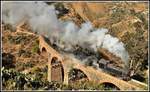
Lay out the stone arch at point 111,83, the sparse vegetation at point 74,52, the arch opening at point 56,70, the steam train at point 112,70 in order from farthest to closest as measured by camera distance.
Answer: the arch opening at point 56,70, the steam train at point 112,70, the stone arch at point 111,83, the sparse vegetation at point 74,52

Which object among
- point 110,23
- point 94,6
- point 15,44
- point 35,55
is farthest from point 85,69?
point 94,6

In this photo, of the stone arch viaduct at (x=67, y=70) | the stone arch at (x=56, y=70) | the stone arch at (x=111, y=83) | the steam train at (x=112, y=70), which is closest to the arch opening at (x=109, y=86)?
the stone arch at (x=111, y=83)

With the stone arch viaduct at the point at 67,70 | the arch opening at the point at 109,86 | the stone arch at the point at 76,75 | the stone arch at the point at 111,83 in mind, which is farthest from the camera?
the stone arch at the point at 76,75

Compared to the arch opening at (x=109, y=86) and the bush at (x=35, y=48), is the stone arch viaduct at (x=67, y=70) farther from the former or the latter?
the bush at (x=35, y=48)

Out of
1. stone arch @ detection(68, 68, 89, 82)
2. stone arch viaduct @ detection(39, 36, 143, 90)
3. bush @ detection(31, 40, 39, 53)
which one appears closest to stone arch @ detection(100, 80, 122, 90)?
stone arch viaduct @ detection(39, 36, 143, 90)

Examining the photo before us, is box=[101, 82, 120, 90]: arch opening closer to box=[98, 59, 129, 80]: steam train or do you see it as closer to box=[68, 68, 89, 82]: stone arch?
box=[98, 59, 129, 80]: steam train

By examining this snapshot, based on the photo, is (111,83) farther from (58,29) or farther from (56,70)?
(58,29)

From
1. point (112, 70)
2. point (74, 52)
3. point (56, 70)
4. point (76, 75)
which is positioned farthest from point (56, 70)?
point (112, 70)

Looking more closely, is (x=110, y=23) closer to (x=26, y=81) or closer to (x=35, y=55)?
(x=35, y=55)
